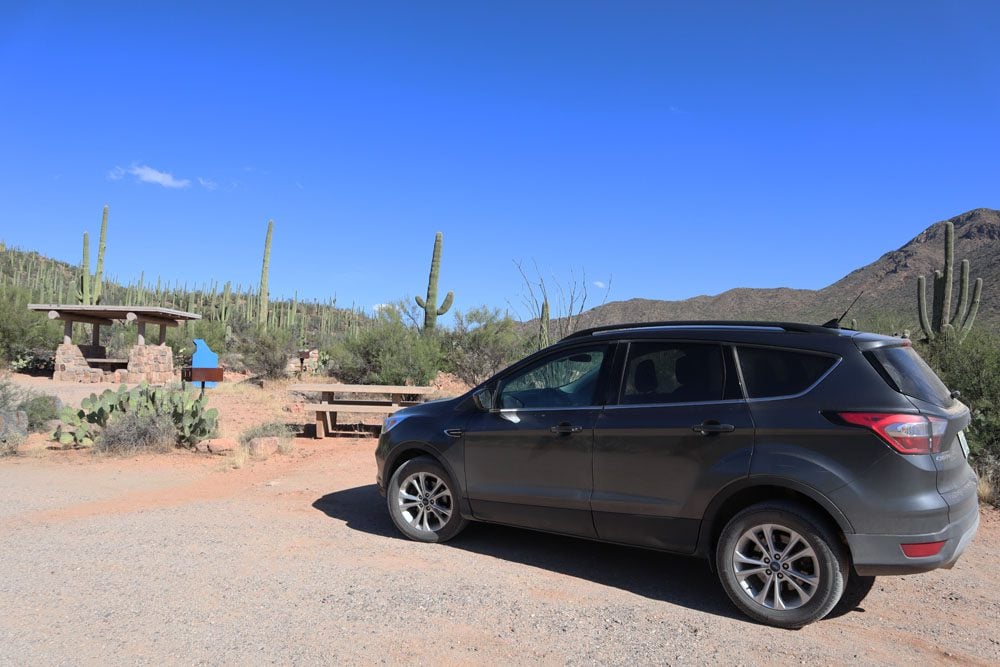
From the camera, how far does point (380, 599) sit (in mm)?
4672

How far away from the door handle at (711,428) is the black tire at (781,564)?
50 centimetres

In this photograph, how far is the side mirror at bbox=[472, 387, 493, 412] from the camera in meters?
5.87

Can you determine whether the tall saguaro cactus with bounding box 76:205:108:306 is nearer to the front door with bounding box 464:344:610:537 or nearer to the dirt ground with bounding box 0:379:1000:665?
the dirt ground with bounding box 0:379:1000:665

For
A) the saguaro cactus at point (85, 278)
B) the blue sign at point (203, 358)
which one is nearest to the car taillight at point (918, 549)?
the blue sign at point (203, 358)

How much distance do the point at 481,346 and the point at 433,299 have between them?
3662 mm

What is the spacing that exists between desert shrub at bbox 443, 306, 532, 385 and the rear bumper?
16224mm

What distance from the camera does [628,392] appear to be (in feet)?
17.0

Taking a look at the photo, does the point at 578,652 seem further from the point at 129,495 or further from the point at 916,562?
the point at 129,495

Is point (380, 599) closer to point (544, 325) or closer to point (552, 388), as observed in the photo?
point (552, 388)

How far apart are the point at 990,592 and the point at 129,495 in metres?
8.30

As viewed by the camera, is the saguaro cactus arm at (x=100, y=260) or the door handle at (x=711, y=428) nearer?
the door handle at (x=711, y=428)

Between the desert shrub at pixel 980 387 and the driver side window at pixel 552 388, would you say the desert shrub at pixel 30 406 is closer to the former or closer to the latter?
Answer: the driver side window at pixel 552 388

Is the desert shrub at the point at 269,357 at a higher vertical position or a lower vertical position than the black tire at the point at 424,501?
higher

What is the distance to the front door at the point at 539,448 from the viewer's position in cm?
524
